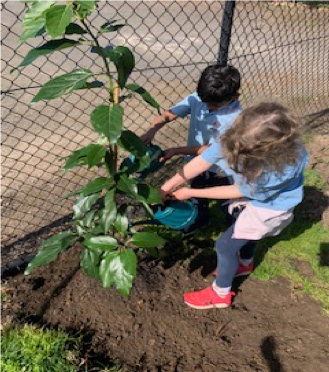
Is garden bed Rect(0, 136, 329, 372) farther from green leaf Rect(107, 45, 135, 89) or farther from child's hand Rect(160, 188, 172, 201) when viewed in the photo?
green leaf Rect(107, 45, 135, 89)

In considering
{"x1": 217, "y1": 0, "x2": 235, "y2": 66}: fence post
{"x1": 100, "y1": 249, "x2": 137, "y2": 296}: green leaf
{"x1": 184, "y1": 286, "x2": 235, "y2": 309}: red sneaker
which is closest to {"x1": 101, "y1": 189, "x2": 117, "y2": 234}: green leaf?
{"x1": 100, "y1": 249, "x2": 137, "y2": 296}: green leaf

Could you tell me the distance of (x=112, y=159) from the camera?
1761 mm

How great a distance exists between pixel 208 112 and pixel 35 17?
144cm

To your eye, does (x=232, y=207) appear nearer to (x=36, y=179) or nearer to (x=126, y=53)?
(x=126, y=53)

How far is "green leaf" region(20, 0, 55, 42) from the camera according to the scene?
4.23ft

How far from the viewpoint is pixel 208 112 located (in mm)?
2561

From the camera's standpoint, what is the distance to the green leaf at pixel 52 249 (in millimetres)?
1960

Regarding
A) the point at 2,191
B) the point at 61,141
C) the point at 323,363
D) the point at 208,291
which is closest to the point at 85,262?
the point at 208,291

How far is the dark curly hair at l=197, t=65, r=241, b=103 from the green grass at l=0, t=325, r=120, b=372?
1.56 meters

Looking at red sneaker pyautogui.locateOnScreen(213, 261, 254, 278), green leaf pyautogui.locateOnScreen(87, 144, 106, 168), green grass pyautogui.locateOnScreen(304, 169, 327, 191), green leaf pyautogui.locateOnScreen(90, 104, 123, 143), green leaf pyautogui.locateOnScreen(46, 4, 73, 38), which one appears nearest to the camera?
green leaf pyautogui.locateOnScreen(46, 4, 73, 38)

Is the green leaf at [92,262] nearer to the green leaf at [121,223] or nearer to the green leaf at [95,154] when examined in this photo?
the green leaf at [121,223]

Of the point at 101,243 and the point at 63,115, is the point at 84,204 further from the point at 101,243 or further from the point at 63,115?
the point at 63,115

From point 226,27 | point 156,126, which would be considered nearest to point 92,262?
point 156,126

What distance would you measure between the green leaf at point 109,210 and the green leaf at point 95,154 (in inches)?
8.7
